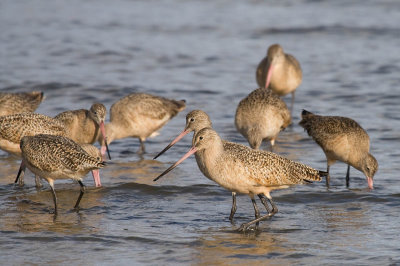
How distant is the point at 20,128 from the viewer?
8.80 metres

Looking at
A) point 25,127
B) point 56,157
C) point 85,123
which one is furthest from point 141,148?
point 56,157

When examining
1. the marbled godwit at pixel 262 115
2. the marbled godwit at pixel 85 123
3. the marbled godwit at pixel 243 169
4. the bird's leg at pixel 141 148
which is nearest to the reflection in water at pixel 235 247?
the marbled godwit at pixel 243 169

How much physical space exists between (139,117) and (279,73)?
3.08 meters

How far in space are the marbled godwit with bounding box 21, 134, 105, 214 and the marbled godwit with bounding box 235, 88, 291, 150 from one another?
2758 mm

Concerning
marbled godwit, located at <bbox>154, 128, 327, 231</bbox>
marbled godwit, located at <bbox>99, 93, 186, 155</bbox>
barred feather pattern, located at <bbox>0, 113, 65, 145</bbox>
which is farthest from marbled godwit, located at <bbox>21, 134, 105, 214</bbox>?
marbled godwit, located at <bbox>99, 93, 186, 155</bbox>

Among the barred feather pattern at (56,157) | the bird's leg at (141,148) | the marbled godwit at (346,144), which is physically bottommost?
the bird's leg at (141,148)

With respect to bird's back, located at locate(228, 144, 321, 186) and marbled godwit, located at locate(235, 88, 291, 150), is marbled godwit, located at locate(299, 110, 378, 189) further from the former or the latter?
bird's back, located at locate(228, 144, 321, 186)

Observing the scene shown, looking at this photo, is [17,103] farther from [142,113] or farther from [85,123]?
[142,113]

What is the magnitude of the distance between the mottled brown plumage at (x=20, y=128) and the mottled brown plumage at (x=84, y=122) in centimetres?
65

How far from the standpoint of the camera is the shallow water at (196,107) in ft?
22.2

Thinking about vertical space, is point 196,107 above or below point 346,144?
below

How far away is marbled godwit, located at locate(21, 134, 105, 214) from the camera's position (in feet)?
24.9

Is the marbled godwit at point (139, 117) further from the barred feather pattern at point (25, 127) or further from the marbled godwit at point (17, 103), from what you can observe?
the barred feather pattern at point (25, 127)

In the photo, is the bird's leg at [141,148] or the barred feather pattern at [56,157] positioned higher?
the barred feather pattern at [56,157]
